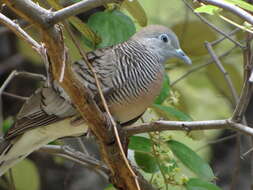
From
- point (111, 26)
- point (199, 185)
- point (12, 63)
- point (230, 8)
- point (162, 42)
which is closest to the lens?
point (230, 8)

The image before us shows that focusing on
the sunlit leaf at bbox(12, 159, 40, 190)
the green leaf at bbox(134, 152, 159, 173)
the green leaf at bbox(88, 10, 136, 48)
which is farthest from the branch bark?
the sunlit leaf at bbox(12, 159, 40, 190)

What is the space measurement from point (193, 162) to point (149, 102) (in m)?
0.26

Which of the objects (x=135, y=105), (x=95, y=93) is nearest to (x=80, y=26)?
(x=95, y=93)

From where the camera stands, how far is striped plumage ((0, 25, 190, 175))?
6.29ft

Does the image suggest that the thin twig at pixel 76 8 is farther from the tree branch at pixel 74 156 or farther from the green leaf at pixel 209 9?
the tree branch at pixel 74 156

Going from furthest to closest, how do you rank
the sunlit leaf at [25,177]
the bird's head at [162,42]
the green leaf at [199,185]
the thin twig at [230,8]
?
1. the sunlit leaf at [25,177]
2. the bird's head at [162,42]
3. the green leaf at [199,185]
4. the thin twig at [230,8]

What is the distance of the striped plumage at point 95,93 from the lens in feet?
6.29

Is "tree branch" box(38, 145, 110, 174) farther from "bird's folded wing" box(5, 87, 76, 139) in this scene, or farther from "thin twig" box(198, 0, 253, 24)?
"thin twig" box(198, 0, 253, 24)

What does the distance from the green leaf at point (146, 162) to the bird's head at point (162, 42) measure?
1.16 ft

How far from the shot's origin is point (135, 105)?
194 centimetres

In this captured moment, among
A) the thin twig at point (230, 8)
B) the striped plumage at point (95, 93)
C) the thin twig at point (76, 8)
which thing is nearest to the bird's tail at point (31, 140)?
the striped plumage at point (95, 93)

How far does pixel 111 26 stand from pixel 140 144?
1.29 ft

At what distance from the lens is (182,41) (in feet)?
8.35

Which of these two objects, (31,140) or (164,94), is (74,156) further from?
(164,94)
